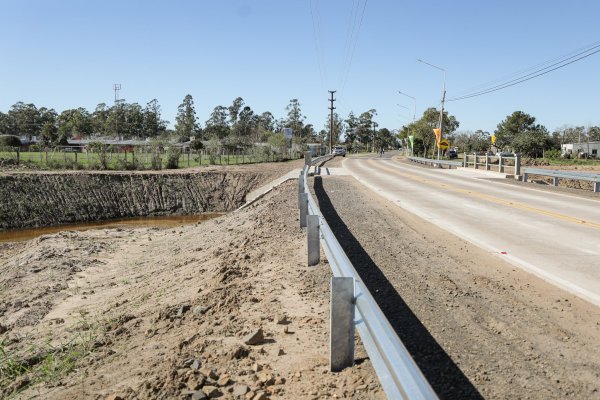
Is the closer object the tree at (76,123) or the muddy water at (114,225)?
the muddy water at (114,225)

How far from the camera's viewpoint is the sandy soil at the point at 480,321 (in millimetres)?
4008

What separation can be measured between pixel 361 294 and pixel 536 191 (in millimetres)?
18124

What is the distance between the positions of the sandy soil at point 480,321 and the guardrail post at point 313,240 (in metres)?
0.62

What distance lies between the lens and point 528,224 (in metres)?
11.6

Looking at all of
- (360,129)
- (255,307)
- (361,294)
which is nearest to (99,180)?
(255,307)

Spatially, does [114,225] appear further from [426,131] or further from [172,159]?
[426,131]

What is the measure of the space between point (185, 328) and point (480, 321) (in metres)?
3.40

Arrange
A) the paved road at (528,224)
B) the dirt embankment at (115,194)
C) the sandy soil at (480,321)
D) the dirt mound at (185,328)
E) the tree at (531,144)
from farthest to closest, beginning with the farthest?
the tree at (531,144), the dirt embankment at (115,194), the paved road at (528,224), the dirt mound at (185,328), the sandy soil at (480,321)

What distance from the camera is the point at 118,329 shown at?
7039 millimetres

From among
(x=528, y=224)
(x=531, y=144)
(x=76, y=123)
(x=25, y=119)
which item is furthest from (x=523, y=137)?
(x=25, y=119)

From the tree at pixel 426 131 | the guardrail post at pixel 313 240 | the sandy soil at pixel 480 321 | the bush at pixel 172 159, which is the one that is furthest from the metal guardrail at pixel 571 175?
the tree at pixel 426 131

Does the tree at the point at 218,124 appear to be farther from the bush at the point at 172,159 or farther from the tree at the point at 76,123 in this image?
the bush at the point at 172,159

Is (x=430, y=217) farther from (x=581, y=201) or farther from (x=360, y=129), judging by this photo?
(x=360, y=129)

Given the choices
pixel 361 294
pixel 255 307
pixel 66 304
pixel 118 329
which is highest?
pixel 361 294
